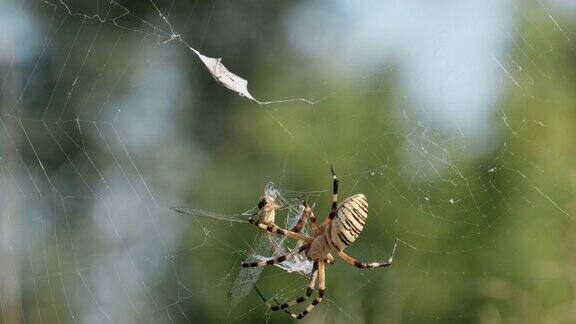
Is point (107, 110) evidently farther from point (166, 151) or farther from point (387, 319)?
point (387, 319)

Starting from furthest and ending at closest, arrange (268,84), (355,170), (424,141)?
1. (268,84)
2. (355,170)
3. (424,141)

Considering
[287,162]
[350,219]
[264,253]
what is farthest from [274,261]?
[287,162]

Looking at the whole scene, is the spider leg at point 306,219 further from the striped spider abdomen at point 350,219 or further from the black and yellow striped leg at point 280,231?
the striped spider abdomen at point 350,219

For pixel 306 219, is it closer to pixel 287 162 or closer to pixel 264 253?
pixel 264 253

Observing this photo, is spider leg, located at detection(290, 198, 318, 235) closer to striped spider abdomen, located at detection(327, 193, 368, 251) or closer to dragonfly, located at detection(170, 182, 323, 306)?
dragonfly, located at detection(170, 182, 323, 306)

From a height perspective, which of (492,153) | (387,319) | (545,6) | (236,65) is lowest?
(236,65)

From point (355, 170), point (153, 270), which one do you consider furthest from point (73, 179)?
point (355, 170)
